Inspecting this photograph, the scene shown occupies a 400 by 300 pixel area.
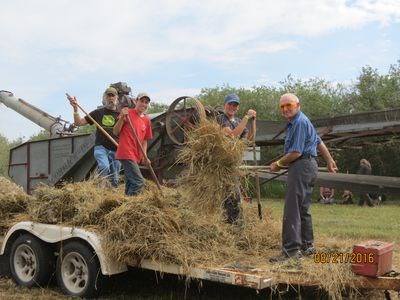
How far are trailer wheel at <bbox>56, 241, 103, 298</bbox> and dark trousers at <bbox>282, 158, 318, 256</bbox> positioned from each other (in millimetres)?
1795

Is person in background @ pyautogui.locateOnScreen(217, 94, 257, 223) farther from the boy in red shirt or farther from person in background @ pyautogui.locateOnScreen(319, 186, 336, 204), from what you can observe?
person in background @ pyautogui.locateOnScreen(319, 186, 336, 204)

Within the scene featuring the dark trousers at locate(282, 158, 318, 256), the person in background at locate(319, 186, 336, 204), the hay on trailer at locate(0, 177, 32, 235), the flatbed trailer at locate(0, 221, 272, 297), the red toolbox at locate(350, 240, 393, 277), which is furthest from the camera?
the person in background at locate(319, 186, 336, 204)

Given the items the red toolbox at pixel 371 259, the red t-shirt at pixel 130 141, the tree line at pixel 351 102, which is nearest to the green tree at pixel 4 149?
the tree line at pixel 351 102

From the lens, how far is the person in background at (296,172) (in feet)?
15.8

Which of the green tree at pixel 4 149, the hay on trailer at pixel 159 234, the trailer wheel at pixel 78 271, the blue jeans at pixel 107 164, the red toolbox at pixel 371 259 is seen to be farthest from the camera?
the green tree at pixel 4 149

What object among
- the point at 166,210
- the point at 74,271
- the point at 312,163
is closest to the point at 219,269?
the point at 166,210

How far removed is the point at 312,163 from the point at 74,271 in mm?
2594

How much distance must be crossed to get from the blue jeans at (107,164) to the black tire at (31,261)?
1.59 m

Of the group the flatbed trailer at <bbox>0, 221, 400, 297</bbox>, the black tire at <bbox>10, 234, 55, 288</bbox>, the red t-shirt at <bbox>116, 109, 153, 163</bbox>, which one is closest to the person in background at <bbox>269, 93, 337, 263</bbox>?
the flatbed trailer at <bbox>0, 221, 400, 297</bbox>

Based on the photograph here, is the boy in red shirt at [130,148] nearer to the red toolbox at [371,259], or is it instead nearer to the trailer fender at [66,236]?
the trailer fender at [66,236]

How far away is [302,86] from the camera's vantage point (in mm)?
37062

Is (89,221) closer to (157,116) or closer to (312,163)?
(312,163)
